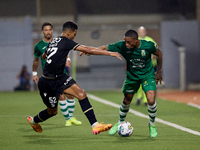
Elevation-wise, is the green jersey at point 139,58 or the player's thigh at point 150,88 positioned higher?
the green jersey at point 139,58

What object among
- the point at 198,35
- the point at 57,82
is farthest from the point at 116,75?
the point at 57,82

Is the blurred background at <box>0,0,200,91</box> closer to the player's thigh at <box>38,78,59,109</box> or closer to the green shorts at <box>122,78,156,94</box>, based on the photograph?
the green shorts at <box>122,78,156,94</box>

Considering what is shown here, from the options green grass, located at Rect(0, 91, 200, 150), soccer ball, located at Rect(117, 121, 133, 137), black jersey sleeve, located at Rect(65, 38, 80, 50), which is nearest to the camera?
green grass, located at Rect(0, 91, 200, 150)

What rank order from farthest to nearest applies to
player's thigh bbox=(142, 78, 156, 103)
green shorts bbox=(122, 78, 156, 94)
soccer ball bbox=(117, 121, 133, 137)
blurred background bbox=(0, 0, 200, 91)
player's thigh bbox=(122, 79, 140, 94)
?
blurred background bbox=(0, 0, 200, 91)
player's thigh bbox=(122, 79, 140, 94)
green shorts bbox=(122, 78, 156, 94)
player's thigh bbox=(142, 78, 156, 103)
soccer ball bbox=(117, 121, 133, 137)

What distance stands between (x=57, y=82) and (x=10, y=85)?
752 inches

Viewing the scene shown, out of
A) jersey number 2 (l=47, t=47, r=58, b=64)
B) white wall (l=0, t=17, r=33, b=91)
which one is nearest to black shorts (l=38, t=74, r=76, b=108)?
jersey number 2 (l=47, t=47, r=58, b=64)

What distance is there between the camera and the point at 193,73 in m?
25.3

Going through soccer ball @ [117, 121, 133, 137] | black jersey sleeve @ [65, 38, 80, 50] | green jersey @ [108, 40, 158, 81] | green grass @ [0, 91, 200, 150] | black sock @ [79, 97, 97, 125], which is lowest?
green grass @ [0, 91, 200, 150]

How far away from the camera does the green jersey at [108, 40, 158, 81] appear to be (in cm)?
712

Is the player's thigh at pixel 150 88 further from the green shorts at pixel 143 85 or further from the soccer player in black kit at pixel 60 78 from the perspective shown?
the soccer player in black kit at pixel 60 78

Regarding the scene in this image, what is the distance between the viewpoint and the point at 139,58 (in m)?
7.13

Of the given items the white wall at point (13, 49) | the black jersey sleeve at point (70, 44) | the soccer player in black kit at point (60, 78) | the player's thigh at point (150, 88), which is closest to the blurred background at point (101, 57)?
the white wall at point (13, 49)

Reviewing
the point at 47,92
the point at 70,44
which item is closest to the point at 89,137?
the point at 47,92

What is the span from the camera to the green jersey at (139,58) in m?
7.12
